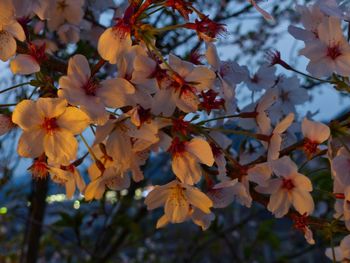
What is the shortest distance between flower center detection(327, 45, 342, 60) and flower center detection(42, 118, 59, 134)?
1.59ft

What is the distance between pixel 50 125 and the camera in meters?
0.85

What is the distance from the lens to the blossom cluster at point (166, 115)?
80 centimetres

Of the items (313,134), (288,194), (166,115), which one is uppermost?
(166,115)

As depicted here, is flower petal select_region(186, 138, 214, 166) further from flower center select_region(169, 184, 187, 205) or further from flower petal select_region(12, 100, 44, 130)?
flower petal select_region(12, 100, 44, 130)

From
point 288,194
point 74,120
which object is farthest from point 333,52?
point 74,120

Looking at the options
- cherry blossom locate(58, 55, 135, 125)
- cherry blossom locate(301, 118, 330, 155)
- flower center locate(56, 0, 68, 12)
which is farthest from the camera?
flower center locate(56, 0, 68, 12)

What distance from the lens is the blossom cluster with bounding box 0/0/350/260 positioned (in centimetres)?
80

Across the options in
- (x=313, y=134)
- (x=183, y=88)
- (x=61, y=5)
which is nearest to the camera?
(x=183, y=88)

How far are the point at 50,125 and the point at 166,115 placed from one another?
18 cm

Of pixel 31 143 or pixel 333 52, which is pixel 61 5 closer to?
pixel 31 143

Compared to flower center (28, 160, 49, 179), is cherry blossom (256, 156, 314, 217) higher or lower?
lower

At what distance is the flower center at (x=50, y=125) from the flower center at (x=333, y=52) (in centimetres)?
49

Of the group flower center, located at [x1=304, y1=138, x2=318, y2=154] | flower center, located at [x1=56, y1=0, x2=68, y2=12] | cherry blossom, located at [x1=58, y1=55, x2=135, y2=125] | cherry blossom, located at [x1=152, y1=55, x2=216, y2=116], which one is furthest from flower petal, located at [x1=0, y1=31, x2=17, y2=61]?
flower center, located at [x1=304, y1=138, x2=318, y2=154]

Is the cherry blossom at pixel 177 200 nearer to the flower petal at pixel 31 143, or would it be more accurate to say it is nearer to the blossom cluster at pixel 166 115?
the blossom cluster at pixel 166 115
